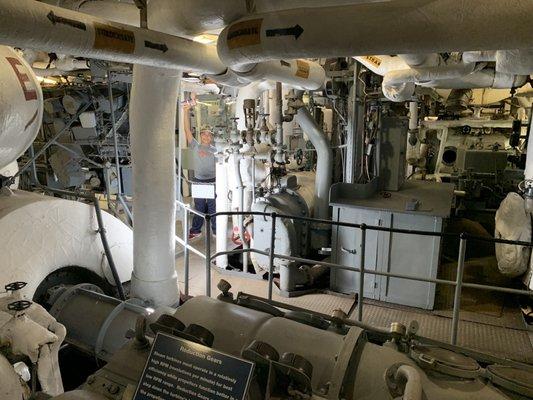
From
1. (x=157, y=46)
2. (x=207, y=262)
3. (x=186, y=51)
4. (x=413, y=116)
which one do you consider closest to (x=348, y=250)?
(x=207, y=262)

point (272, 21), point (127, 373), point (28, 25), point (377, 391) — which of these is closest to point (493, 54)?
point (272, 21)

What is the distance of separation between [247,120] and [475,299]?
3666mm

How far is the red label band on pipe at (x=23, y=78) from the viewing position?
239 centimetres

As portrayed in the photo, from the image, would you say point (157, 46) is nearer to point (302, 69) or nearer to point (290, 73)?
point (290, 73)

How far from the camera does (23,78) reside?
7.93 ft

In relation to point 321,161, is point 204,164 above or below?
below

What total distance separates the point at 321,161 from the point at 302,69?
1.80 meters

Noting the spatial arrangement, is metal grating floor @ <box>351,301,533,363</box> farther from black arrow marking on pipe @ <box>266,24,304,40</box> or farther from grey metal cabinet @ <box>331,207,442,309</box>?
black arrow marking on pipe @ <box>266,24,304,40</box>

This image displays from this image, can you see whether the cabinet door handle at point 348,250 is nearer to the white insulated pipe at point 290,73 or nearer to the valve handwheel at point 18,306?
the white insulated pipe at point 290,73

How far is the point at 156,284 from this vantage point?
3.84 metres

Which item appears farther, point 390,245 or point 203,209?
point 203,209

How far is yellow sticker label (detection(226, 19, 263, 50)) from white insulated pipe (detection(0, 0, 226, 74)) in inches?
21.7

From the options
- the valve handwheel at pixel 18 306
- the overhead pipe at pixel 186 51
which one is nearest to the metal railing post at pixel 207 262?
the overhead pipe at pixel 186 51

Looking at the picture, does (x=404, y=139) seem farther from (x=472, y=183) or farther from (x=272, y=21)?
(x=272, y=21)
